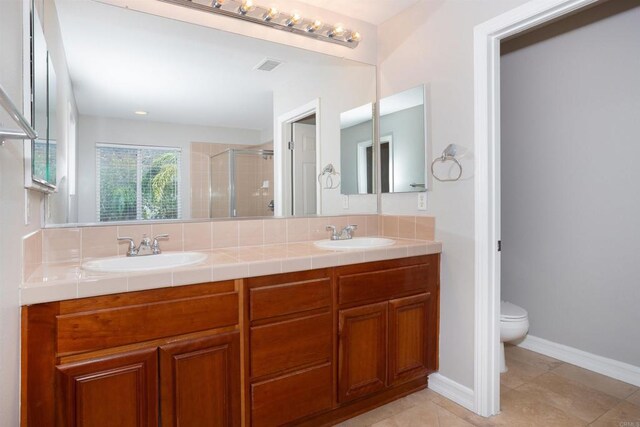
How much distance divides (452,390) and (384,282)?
812 millimetres

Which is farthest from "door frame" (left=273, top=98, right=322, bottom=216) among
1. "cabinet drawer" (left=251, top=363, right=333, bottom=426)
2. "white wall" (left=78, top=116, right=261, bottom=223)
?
"cabinet drawer" (left=251, top=363, right=333, bottom=426)

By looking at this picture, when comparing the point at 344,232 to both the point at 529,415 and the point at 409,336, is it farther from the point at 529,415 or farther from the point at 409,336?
the point at 529,415

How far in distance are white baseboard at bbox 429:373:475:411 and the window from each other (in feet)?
5.95

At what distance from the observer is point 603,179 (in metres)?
2.41

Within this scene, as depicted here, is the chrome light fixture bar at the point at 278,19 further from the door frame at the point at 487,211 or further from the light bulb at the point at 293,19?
the door frame at the point at 487,211

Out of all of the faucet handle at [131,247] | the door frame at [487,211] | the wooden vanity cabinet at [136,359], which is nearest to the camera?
the wooden vanity cabinet at [136,359]

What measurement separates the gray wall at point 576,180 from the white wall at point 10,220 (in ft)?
10.1

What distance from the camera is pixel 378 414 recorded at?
6.45 feet

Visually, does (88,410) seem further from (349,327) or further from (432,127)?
(432,127)

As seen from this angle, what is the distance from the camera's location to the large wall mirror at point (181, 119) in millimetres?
1732

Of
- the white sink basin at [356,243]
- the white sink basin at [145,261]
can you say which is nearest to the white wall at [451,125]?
the white sink basin at [356,243]

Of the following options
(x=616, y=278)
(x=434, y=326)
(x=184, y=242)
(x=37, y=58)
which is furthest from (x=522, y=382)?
(x=37, y=58)

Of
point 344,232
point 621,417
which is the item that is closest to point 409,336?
point 344,232

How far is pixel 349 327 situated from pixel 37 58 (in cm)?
172
